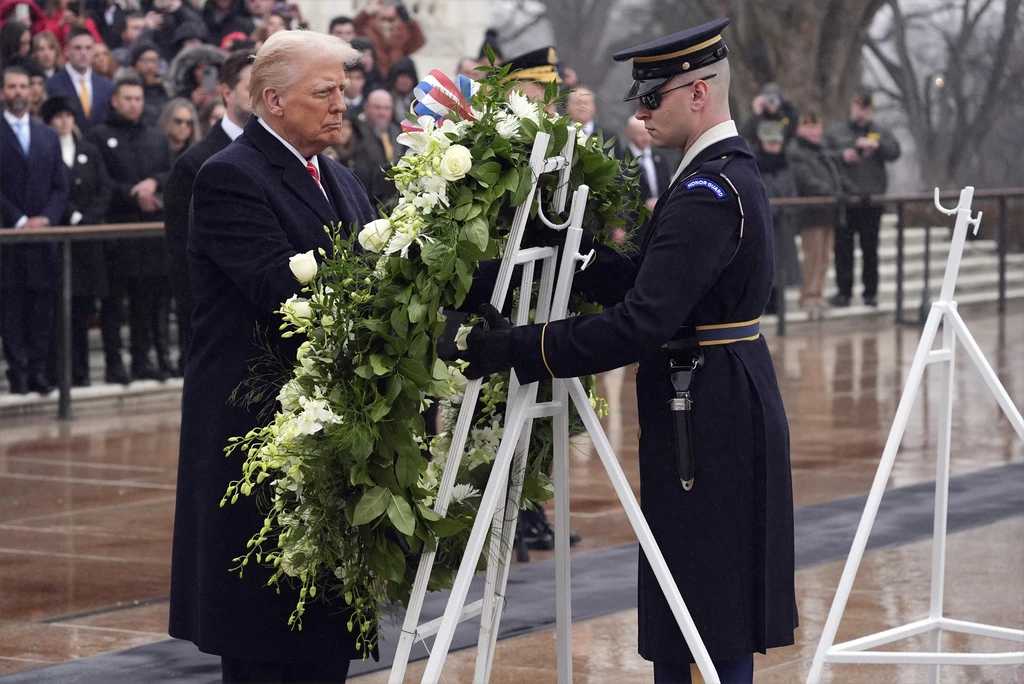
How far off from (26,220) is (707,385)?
330 inches

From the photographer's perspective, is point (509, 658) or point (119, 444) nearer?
point (509, 658)

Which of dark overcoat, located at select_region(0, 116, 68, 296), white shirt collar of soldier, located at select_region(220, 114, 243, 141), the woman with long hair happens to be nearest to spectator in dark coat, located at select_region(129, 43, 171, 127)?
the woman with long hair

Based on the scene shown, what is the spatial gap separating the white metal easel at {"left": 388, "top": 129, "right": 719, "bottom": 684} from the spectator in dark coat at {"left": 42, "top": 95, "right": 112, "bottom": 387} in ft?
25.5

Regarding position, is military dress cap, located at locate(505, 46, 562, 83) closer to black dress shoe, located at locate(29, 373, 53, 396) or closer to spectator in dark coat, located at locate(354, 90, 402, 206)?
spectator in dark coat, located at locate(354, 90, 402, 206)

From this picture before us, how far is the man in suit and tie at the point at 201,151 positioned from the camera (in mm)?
6852

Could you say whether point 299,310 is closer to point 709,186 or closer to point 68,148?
point 709,186

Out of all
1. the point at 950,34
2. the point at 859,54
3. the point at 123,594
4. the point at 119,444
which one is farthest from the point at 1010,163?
the point at 123,594

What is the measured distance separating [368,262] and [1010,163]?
35369mm

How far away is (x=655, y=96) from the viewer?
439cm

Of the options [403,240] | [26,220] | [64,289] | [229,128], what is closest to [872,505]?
[403,240]

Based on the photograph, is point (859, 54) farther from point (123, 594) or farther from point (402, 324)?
point (402, 324)

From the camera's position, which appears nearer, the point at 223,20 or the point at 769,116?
the point at 223,20

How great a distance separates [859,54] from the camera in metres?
30.0

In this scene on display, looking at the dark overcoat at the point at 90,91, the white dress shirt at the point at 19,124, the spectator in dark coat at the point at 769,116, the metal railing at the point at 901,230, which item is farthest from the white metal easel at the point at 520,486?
the spectator in dark coat at the point at 769,116
